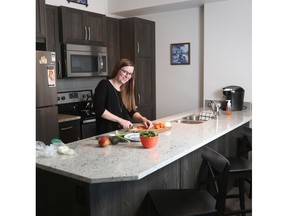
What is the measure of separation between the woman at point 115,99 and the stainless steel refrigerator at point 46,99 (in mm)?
788

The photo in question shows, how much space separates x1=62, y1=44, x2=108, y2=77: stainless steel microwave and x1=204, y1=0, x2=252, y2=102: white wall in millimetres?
1484

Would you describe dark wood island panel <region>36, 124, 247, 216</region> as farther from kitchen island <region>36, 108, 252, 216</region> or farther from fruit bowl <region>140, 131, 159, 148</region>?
fruit bowl <region>140, 131, 159, 148</region>

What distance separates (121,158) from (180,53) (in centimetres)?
315

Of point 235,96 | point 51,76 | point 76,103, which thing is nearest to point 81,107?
point 76,103

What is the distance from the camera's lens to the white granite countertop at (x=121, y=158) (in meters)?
1.38

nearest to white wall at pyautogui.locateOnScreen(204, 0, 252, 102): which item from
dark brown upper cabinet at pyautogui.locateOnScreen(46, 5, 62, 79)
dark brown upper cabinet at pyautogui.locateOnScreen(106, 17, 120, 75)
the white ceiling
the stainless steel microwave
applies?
the white ceiling

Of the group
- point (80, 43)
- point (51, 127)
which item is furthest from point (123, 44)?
point (51, 127)

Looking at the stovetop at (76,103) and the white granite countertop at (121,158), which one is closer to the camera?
the white granite countertop at (121,158)

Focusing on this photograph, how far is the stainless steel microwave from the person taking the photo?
361 centimetres

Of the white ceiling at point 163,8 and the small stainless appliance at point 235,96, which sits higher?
the white ceiling at point 163,8

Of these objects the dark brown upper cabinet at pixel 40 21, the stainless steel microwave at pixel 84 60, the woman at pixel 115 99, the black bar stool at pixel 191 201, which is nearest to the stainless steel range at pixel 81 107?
the stainless steel microwave at pixel 84 60

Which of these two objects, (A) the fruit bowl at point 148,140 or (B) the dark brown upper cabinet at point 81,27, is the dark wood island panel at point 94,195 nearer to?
(A) the fruit bowl at point 148,140
